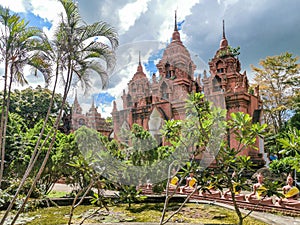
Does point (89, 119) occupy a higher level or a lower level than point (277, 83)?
lower

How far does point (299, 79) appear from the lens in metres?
20.2

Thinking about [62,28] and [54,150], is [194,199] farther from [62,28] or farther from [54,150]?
[62,28]

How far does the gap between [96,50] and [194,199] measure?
237 inches

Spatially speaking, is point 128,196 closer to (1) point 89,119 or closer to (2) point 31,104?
(1) point 89,119

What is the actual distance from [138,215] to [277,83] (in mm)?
17503

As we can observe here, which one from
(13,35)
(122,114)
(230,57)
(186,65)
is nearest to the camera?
(13,35)

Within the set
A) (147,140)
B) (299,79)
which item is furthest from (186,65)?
(299,79)

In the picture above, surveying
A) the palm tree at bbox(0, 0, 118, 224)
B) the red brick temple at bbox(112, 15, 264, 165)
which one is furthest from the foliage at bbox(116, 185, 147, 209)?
the red brick temple at bbox(112, 15, 264, 165)

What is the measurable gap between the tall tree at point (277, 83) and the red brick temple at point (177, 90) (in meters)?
2.46

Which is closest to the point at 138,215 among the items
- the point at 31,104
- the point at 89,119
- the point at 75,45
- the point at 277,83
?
the point at 89,119

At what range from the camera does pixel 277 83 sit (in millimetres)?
20703

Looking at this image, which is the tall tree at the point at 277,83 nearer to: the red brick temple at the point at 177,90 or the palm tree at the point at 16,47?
the red brick temple at the point at 177,90

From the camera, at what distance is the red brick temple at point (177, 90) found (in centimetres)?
955

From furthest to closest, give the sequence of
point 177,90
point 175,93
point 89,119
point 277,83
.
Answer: point 277,83, point 175,93, point 177,90, point 89,119
